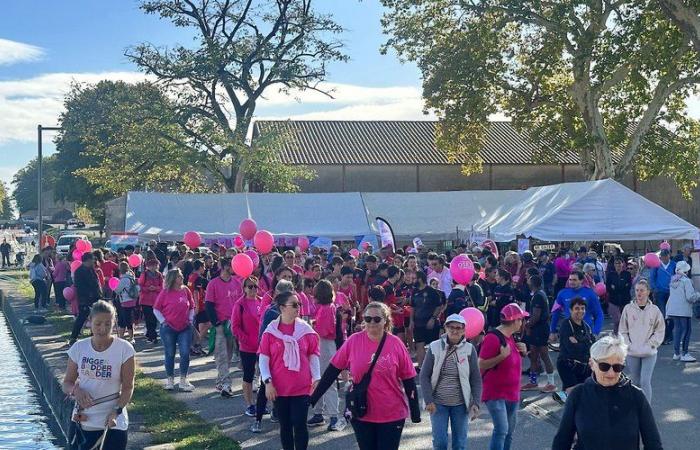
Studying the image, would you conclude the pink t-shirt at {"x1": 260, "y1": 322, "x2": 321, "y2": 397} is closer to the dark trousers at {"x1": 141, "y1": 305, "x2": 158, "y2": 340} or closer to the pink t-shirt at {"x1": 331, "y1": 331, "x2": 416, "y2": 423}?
the pink t-shirt at {"x1": 331, "y1": 331, "x2": 416, "y2": 423}

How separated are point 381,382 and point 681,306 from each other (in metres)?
9.47

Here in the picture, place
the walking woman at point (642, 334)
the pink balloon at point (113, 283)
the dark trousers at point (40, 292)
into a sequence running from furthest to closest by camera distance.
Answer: the dark trousers at point (40, 292), the pink balloon at point (113, 283), the walking woman at point (642, 334)

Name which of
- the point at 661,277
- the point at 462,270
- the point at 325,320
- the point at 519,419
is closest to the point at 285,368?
the point at 325,320

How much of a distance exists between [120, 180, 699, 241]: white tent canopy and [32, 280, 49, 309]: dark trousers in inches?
198

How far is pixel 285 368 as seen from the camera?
7.30m

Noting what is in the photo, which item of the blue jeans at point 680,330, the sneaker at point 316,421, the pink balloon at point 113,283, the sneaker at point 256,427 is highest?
the pink balloon at point 113,283

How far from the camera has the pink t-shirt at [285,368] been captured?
7.30 m

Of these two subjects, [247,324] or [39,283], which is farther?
[39,283]

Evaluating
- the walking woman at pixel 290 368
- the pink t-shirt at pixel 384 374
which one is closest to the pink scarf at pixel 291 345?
the walking woman at pixel 290 368

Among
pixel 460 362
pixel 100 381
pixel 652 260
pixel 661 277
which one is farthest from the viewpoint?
pixel 661 277

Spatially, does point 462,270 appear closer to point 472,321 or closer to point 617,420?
point 472,321

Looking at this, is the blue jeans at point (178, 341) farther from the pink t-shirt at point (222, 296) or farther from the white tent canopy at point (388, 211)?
the white tent canopy at point (388, 211)

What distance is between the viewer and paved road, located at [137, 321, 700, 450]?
8906 millimetres

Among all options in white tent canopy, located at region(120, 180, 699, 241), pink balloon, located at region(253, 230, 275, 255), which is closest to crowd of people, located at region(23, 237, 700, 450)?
pink balloon, located at region(253, 230, 275, 255)
